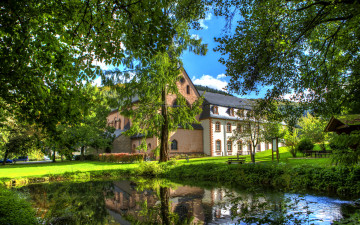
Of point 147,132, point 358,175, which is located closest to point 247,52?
point 358,175

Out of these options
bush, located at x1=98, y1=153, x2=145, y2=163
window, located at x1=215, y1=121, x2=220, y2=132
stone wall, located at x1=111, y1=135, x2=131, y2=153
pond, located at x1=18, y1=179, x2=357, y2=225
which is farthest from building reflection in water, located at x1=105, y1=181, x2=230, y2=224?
window, located at x1=215, y1=121, x2=220, y2=132

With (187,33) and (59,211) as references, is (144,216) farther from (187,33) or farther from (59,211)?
(187,33)

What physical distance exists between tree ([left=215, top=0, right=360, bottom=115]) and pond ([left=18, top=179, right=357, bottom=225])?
136 inches

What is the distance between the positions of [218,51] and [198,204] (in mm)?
5676

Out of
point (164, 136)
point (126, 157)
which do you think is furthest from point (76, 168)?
point (164, 136)

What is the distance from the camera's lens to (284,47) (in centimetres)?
761

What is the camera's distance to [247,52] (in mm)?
8219

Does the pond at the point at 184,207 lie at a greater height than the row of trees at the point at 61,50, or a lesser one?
lesser

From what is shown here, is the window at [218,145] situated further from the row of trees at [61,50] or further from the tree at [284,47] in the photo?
the row of trees at [61,50]

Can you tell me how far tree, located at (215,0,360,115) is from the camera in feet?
25.2

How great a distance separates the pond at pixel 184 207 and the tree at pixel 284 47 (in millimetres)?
3466

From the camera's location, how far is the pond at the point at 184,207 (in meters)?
6.78

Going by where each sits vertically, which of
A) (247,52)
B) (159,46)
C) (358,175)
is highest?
(247,52)

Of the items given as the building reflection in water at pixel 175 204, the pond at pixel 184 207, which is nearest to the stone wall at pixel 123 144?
the pond at pixel 184 207
